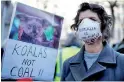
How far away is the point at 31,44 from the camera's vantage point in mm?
2857

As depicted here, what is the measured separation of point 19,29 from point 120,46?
4.50ft

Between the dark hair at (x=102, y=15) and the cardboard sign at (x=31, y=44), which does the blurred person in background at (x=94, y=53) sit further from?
the cardboard sign at (x=31, y=44)

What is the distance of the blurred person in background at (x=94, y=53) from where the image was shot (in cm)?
198

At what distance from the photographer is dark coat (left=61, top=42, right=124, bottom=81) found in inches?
76.3

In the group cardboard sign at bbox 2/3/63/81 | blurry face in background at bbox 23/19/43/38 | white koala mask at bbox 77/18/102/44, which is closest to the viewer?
white koala mask at bbox 77/18/102/44

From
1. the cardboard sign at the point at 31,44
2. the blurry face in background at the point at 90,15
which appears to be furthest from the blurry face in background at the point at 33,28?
the blurry face in background at the point at 90,15

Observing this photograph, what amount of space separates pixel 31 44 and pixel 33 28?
146 mm

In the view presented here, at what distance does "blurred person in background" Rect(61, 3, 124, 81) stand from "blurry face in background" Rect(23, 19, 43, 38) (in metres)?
0.74

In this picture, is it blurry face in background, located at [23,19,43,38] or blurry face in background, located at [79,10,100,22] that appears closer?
blurry face in background, located at [79,10,100,22]

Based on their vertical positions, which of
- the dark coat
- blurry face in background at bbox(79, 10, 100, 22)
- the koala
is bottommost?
the dark coat

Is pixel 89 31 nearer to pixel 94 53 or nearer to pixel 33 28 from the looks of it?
pixel 94 53

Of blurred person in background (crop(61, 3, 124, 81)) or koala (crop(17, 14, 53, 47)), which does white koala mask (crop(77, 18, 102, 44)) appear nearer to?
blurred person in background (crop(61, 3, 124, 81))

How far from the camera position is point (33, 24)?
113 inches

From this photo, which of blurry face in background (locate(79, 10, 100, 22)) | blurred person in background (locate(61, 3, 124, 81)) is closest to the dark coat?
blurred person in background (locate(61, 3, 124, 81))
